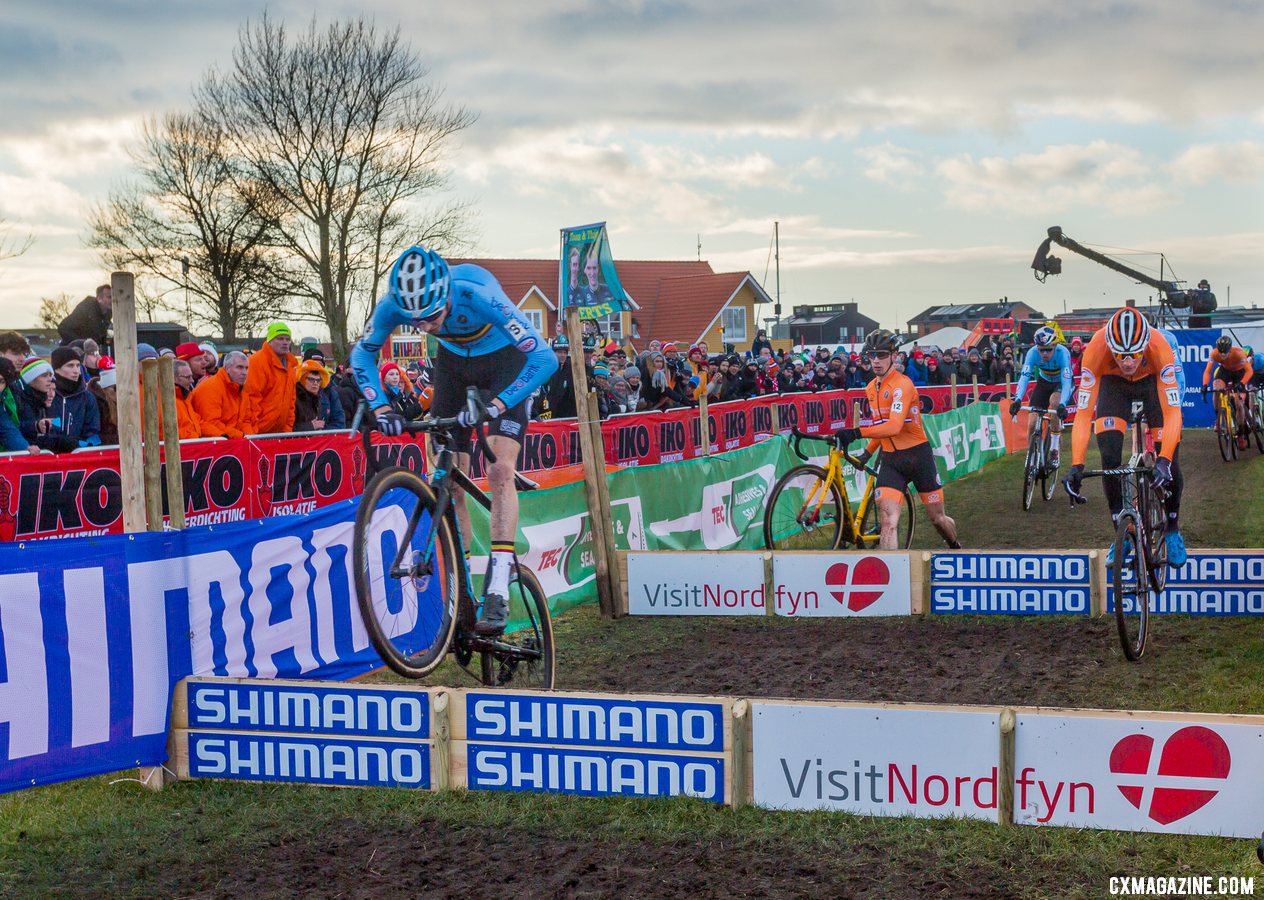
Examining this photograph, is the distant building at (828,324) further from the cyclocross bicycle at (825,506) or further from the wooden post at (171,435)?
the wooden post at (171,435)

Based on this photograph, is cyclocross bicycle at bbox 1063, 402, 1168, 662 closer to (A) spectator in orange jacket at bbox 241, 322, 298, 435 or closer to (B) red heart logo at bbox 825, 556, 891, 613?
(B) red heart logo at bbox 825, 556, 891, 613

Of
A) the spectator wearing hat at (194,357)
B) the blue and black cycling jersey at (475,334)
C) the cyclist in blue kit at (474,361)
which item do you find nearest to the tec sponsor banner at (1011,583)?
the cyclist in blue kit at (474,361)

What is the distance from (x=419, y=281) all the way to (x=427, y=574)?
141cm

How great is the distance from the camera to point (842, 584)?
35.7 ft

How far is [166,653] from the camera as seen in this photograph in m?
6.61

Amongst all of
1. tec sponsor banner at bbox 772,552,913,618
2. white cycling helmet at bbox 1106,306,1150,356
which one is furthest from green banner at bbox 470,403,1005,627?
white cycling helmet at bbox 1106,306,1150,356

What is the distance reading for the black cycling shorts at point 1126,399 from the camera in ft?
30.6

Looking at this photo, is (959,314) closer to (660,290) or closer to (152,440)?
(660,290)

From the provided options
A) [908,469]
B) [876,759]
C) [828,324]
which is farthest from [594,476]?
[828,324]

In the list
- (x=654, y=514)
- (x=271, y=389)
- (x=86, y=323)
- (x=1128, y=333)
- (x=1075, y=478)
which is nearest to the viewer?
(x=1075, y=478)

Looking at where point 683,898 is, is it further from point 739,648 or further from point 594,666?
point 739,648

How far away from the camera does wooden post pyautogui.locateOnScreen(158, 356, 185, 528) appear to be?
6.74 metres

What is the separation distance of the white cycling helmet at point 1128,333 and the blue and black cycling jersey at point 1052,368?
→ 26.5ft

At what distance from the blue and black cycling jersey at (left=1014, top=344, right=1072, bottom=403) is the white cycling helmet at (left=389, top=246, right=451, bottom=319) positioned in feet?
41.3
